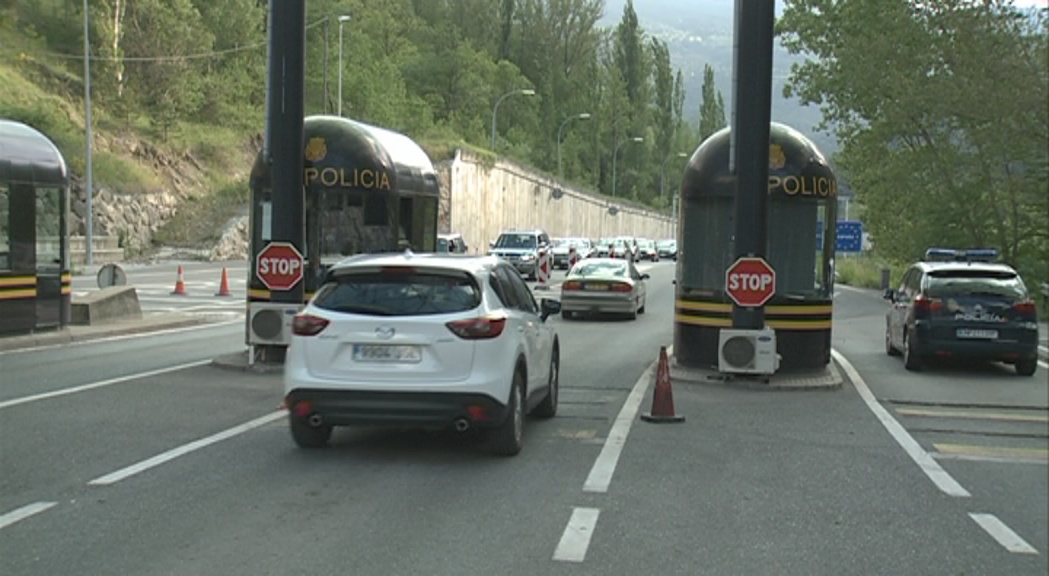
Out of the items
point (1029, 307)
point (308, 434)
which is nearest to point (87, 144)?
point (308, 434)

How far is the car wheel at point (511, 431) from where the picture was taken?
8.71m

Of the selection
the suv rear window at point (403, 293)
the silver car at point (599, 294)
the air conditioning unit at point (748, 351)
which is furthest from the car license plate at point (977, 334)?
the silver car at point (599, 294)

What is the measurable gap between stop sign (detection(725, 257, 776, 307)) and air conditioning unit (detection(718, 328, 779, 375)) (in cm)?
38

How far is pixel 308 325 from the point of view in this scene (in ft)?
28.3

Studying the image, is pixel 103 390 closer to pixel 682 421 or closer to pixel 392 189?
pixel 392 189

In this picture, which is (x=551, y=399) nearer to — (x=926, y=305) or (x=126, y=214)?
(x=926, y=305)

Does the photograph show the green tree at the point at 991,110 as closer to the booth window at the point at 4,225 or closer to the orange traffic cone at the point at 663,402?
the orange traffic cone at the point at 663,402

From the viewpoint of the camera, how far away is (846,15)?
3719 cm

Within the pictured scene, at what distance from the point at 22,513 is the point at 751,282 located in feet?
28.5

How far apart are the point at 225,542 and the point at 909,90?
14.6ft

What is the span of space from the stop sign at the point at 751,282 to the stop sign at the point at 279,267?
18.0ft

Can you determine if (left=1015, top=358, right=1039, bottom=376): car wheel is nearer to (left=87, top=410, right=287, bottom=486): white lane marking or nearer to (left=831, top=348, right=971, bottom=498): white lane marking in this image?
(left=831, top=348, right=971, bottom=498): white lane marking

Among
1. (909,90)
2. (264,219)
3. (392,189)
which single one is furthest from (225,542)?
(392,189)

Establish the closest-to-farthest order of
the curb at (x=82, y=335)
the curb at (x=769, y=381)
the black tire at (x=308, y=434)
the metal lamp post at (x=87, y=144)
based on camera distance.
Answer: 1. the black tire at (x=308, y=434)
2. the curb at (x=769, y=381)
3. the curb at (x=82, y=335)
4. the metal lamp post at (x=87, y=144)
